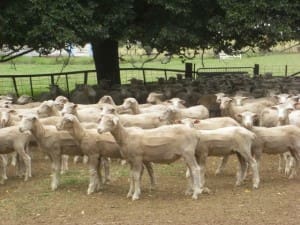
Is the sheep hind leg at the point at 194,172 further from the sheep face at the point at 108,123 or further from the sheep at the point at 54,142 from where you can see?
the sheep at the point at 54,142

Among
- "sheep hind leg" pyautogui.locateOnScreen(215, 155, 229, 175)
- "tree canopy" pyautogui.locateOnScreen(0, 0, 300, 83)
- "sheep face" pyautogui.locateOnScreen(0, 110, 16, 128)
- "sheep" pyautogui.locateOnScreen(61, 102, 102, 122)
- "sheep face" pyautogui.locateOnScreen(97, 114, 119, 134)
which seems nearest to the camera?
"sheep face" pyautogui.locateOnScreen(97, 114, 119, 134)

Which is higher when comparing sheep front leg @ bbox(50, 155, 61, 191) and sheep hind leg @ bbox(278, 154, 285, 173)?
sheep front leg @ bbox(50, 155, 61, 191)

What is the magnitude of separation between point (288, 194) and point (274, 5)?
735 cm

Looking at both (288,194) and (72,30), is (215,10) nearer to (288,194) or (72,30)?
(72,30)

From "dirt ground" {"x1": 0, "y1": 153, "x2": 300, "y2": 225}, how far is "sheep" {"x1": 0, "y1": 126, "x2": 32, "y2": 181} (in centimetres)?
47

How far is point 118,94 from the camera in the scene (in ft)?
61.7

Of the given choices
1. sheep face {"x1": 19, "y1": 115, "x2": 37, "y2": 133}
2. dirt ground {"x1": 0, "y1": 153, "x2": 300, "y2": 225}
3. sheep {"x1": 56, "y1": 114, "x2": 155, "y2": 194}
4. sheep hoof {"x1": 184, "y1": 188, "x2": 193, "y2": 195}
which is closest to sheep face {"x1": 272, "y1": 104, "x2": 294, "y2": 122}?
dirt ground {"x1": 0, "y1": 153, "x2": 300, "y2": 225}

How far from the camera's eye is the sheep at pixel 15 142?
36.7 feet

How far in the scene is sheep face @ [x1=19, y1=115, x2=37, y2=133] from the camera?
1053cm

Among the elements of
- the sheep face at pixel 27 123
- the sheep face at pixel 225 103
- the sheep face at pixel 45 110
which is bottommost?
the sheep face at pixel 225 103

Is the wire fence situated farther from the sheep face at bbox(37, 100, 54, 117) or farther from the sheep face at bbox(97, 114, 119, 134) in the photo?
the sheep face at bbox(97, 114, 119, 134)

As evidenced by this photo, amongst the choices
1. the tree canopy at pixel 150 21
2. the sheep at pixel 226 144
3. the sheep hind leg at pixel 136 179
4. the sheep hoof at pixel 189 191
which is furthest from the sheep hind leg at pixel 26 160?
the tree canopy at pixel 150 21

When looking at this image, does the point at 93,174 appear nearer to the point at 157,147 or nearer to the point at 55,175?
the point at 55,175

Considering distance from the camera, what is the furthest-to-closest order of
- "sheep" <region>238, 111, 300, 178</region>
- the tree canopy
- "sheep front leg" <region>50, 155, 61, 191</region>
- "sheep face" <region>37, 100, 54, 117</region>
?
the tree canopy < "sheep face" <region>37, 100, 54, 117</region> < "sheep" <region>238, 111, 300, 178</region> < "sheep front leg" <region>50, 155, 61, 191</region>
